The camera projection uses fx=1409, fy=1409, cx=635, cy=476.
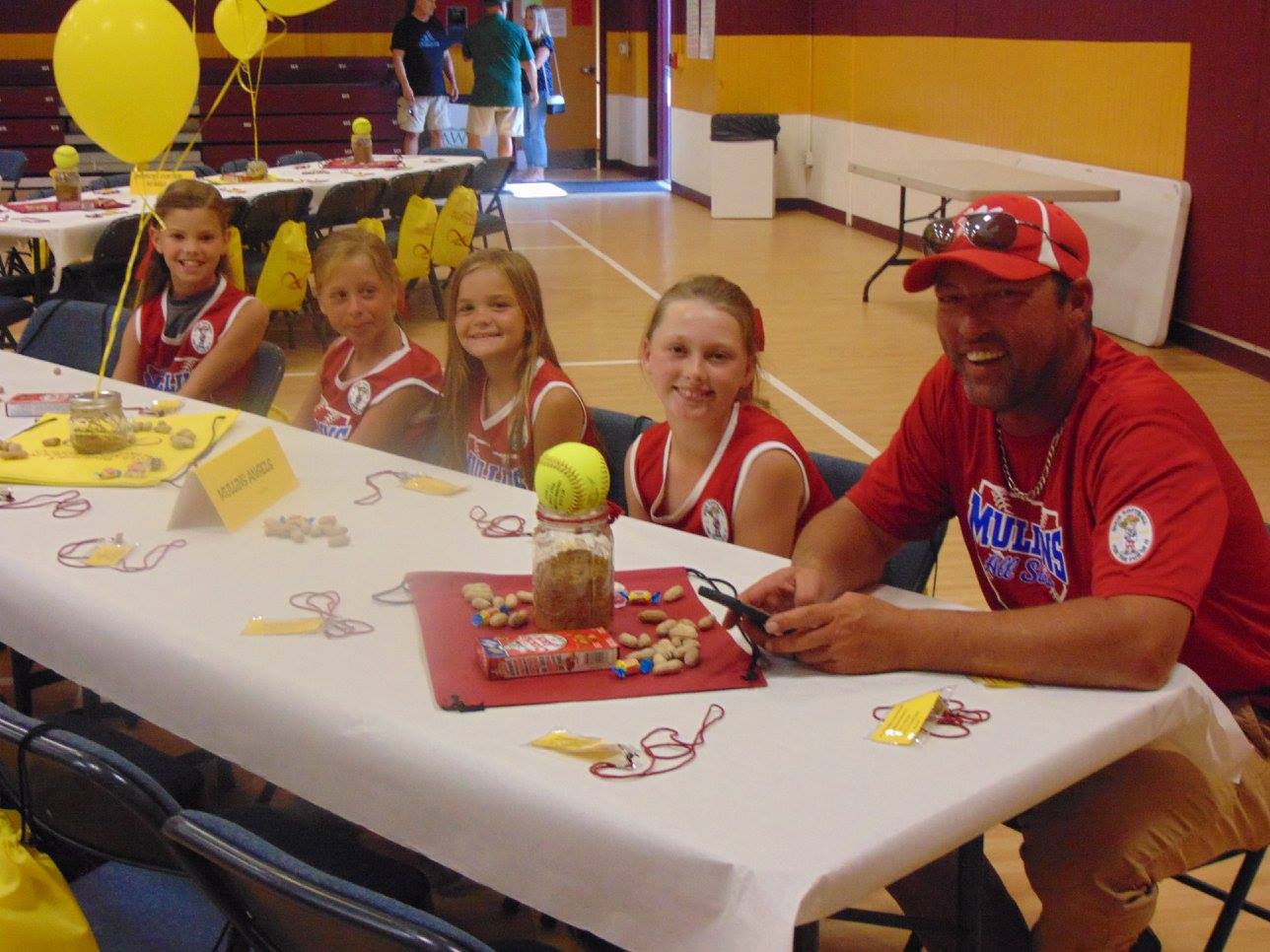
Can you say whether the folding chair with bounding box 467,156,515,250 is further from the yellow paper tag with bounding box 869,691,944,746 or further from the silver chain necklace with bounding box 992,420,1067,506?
the yellow paper tag with bounding box 869,691,944,746

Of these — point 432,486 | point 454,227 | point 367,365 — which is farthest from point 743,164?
point 432,486

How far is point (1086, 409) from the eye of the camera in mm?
1850

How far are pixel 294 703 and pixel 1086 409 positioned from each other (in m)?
1.07

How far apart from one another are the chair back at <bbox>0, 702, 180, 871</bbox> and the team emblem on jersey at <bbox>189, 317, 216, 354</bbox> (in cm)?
213

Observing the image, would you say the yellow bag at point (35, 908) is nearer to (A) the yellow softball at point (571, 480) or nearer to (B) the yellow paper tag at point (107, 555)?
(B) the yellow paper tag at point (107, 555)

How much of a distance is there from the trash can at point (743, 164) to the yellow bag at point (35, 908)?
1070 centimetres

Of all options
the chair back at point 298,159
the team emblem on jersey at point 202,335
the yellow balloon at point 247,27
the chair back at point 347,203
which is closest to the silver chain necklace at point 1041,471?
the team emblem on jersey at point 202,335

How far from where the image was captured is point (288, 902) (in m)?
1.28

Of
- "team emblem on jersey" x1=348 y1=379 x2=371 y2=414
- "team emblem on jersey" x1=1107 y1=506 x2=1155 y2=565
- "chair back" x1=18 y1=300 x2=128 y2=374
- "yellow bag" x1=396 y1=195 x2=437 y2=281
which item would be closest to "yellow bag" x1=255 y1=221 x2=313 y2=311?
"yellow bag" x1=396 y1=195 x2=437 y2=281

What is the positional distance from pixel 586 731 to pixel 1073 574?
2.49 feet

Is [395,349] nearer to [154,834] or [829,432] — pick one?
[154,834]

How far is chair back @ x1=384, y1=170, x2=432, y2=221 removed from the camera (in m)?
8.13

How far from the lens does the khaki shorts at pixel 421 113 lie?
12.3 metres

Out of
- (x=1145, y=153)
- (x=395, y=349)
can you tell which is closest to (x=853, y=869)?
(x=395, y=349)
